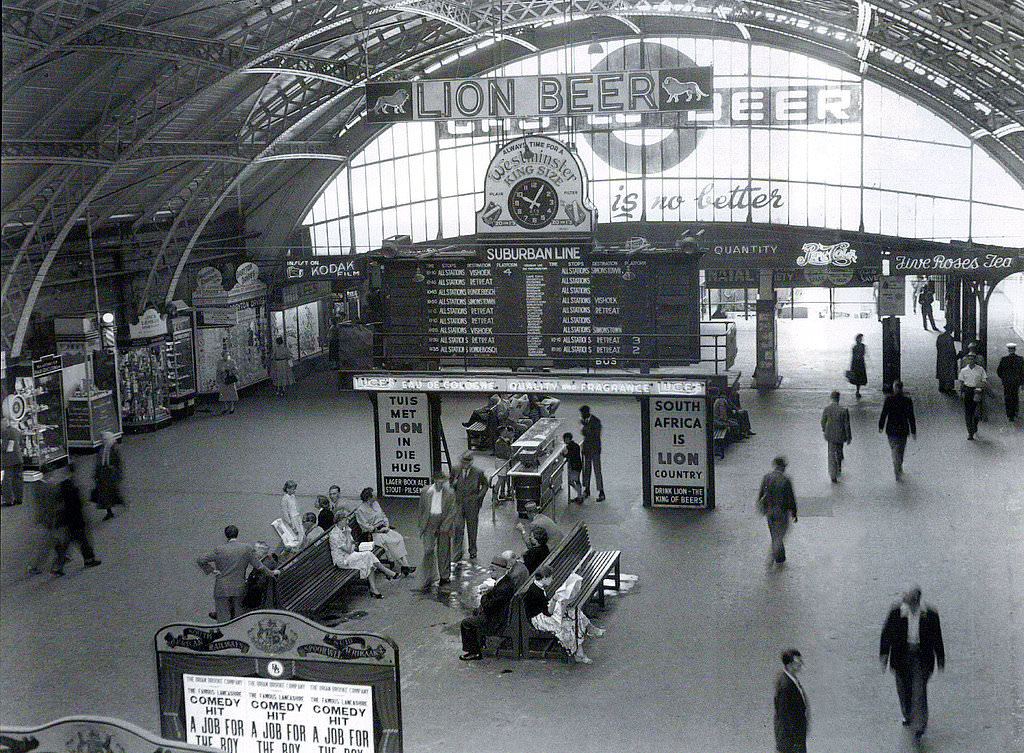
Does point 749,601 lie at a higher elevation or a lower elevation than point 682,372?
lower

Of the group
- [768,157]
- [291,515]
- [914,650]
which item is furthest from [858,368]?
[914,650]

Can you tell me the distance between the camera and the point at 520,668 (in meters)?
10.8

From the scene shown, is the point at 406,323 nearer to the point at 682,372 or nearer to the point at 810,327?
the point at 682,372

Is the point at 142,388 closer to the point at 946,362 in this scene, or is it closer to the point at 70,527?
the point at 70,527

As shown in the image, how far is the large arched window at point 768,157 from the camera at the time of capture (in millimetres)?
29547

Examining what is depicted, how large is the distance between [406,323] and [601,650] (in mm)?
6454

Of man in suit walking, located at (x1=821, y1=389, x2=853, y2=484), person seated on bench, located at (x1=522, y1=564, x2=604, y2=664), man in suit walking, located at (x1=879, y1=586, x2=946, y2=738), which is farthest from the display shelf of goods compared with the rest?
man in suit walking, located at (x1=879, y1=586, x2=946, y2=738)

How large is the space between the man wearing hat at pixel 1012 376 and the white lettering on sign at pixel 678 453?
6.92 m

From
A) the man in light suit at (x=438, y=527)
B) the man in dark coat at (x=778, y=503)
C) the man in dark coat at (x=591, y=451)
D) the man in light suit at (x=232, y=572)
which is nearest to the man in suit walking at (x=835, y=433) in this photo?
the man in dark coat at (x=591, y=451)

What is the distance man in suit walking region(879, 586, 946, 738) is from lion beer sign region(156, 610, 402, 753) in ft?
13.7

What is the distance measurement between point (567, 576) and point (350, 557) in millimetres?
2402

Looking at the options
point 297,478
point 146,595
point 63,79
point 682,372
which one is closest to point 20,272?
point 63,79

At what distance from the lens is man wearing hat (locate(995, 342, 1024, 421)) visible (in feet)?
67.0

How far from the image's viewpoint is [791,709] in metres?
7.80
